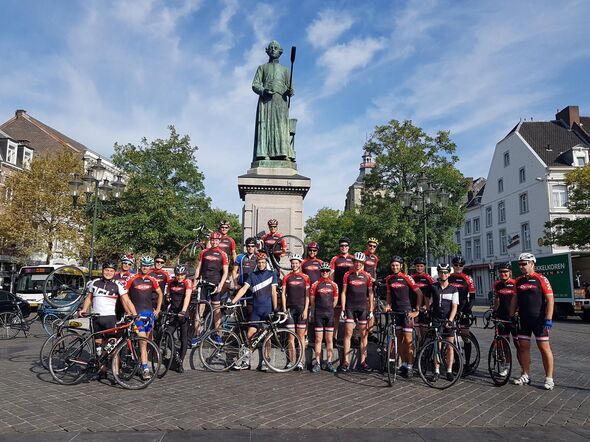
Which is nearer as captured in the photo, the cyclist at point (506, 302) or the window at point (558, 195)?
the cyclist at point (506, 302)

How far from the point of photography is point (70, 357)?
7.75 meters

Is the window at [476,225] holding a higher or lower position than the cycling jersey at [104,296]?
higher

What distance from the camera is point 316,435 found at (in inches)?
196

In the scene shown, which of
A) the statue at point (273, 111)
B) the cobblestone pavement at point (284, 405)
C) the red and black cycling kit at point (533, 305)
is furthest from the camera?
the statue at point (273, 111)

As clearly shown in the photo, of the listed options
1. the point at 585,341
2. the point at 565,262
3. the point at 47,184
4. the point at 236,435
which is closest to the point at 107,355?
the point at 236,435

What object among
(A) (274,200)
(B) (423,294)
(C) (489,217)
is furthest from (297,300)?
(C) (489,217)

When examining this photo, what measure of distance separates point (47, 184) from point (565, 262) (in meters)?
33.4

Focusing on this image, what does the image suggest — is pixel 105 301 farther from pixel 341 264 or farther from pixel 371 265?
pixel 371 265

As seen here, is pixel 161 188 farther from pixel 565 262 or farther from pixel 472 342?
pixel 472 342

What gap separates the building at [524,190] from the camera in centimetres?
4181

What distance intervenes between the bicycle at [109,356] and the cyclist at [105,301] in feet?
0.37

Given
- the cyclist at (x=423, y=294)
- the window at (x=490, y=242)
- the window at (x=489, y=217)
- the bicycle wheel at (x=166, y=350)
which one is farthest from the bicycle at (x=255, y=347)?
the window at (x=489, y=217)

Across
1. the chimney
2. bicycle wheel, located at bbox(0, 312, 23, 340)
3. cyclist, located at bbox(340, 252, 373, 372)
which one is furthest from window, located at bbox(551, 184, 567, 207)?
bicycle wheel, located at bbox(0, 312, 23, 340)

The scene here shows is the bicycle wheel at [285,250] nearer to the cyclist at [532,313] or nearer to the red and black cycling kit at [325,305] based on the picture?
the red and black cycling kit at [325,305]
